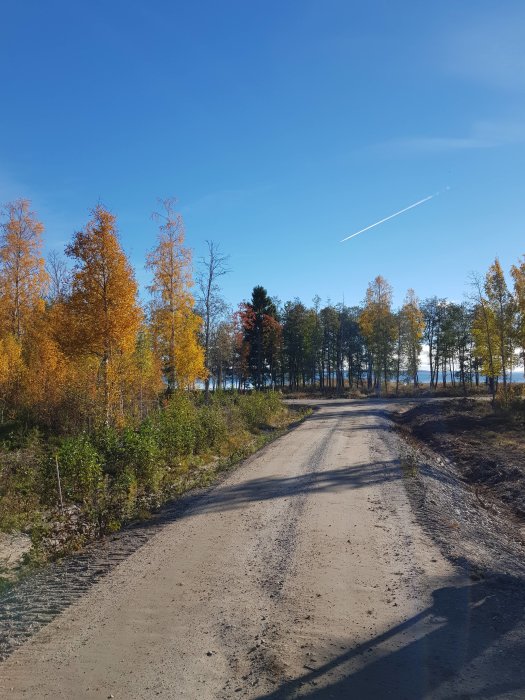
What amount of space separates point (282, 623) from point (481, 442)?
1905 centimetres

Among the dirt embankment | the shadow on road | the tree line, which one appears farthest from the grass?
the tree line

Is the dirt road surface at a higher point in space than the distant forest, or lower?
lower

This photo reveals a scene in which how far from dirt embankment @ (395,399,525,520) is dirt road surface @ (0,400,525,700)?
243 inches

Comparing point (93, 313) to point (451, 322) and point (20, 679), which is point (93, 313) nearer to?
point (20, 679)

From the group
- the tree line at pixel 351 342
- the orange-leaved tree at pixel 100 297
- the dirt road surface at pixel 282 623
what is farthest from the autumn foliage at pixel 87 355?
the tree line at pixel 351 342

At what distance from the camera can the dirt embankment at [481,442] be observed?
1387 cm

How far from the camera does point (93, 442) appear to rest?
12984 mm

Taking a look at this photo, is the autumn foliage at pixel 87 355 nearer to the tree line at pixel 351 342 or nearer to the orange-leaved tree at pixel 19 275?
the orange-leaved tree at pixel 19 275

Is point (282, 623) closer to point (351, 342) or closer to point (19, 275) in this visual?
point (19, 275)

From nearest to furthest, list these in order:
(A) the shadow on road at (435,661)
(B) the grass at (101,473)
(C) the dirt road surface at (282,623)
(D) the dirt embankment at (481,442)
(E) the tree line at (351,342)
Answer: (A) the shadow on road at (435,661), (C) the dirt road surface at (282,623), (B) the grass at (101,473), (D) the dirt embankment at (481,442), (E) the tree line at (351,342)

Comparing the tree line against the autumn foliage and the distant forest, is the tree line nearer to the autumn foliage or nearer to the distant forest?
the distant forest

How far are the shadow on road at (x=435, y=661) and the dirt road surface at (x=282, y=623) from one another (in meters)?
0.02

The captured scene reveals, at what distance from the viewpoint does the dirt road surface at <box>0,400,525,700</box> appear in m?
4.08

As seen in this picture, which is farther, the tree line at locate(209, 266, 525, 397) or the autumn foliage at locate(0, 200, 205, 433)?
the tree line at locate(209, 266, 525, 397)
